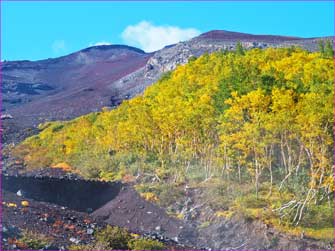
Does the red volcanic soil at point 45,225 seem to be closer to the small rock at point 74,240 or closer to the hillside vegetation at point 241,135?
the small rock at point 74,240

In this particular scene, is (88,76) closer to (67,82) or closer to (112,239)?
(67,82)

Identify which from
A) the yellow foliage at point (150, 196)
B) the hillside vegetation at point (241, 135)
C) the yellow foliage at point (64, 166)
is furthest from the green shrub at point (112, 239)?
the yellow foliage at point (64, 166)

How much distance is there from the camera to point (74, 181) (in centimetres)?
4519

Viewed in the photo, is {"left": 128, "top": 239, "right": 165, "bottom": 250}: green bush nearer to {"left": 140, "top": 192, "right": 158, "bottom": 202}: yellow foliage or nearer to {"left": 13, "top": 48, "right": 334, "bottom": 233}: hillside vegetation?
{"left": 13, "top": 48, "right": 334, "bottom": 233}: hillside vegetation

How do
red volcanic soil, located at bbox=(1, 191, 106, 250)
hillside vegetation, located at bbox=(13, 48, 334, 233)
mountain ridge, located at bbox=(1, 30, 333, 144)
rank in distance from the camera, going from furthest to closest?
1. mountain ridge, located at bbox=(1, 30, 333, 144)
2. hillside vegetation, located at bbox=(13, 48, 334, 233)
3. red volcanic soil, located at bbox=(1, 191, 106, 250)

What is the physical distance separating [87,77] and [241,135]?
365ft

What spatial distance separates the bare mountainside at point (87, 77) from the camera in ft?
294

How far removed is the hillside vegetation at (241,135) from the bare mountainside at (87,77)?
38.0 meters

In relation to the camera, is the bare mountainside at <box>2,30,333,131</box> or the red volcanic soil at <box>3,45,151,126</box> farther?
the red volcanic soil at <box>3,45,151,126</box>

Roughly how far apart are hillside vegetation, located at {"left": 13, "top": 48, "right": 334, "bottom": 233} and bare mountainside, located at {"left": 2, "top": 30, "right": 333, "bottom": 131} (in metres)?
38.0

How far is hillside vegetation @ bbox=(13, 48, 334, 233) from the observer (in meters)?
25.0

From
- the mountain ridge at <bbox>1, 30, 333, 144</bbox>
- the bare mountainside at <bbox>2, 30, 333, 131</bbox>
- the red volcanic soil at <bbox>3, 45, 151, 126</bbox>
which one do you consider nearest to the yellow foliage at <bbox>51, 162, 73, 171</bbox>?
the bare mountainside at <bbox>2, 30, 333, 131</bbox>

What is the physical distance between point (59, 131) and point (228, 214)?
4688 cm

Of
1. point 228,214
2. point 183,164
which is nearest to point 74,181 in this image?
point 183,164
